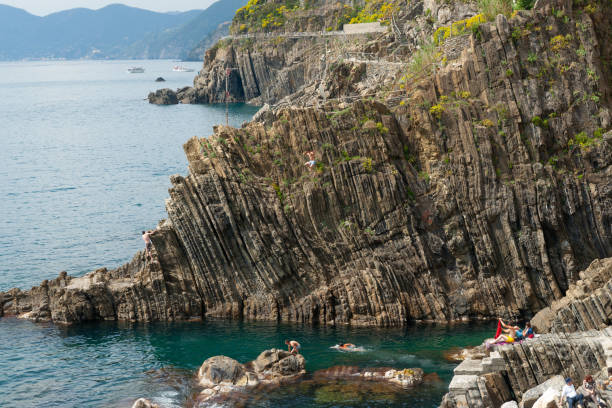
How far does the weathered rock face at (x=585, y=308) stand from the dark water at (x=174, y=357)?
14.3 ft

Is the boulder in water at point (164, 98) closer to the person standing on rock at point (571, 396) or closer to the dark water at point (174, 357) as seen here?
the dark water at point (174, 357)

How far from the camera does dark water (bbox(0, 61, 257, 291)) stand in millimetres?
60688

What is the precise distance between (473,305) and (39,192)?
63.1 m

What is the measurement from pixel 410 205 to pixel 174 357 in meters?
18.1

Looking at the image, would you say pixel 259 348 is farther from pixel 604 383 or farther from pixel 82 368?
pixel 604 383

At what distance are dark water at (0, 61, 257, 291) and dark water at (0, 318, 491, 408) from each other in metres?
13.7

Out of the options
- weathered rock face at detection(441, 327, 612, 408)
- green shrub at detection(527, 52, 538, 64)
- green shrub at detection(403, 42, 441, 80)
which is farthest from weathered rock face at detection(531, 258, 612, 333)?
green shrub at detection(403, 42, 441, 80)

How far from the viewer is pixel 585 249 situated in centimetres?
4378

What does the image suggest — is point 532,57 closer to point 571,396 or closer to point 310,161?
point 310,161

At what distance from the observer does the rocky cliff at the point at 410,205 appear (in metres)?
43.4

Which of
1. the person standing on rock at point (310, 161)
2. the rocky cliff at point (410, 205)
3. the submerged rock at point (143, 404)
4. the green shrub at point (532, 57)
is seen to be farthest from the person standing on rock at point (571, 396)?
the green shrub at point (532, 57)

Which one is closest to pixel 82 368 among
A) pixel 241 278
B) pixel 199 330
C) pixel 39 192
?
pixel 199 330

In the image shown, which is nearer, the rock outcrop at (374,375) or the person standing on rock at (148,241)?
the rock outcrop at (374,375)

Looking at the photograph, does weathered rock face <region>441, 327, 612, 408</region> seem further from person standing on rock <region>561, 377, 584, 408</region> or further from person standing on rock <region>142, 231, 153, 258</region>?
person standing on rock <region>142, 231, 153, 258</region>
